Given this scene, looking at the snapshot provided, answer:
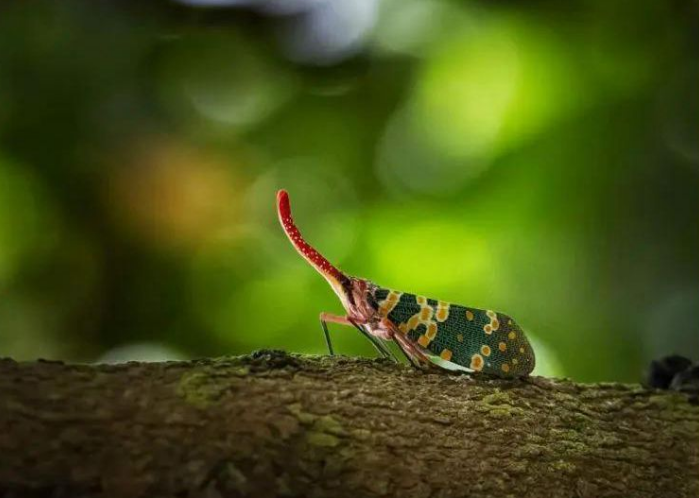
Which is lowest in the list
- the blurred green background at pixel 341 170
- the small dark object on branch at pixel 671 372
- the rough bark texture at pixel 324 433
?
the rough bark texture at pixel 324 433

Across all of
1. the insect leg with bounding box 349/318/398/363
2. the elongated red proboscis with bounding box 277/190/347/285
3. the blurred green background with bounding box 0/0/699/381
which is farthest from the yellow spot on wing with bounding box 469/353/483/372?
the blurred green background with bounding box 0/0/699/381

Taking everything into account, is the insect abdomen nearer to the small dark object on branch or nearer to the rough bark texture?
the rough bark texture

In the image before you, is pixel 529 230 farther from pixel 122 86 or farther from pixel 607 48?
pixel 122 86

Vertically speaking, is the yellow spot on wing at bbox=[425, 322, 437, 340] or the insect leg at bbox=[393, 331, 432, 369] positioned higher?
the yellow spot on wing at bbox=[425, 322, 437, 340]

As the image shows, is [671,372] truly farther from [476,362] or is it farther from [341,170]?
[341,170]

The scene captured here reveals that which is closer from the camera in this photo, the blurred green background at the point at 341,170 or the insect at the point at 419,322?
the insect at the point at 419,322

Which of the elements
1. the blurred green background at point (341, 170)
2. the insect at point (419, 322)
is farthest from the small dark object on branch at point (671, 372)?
the blurred green background at point (341, 170)

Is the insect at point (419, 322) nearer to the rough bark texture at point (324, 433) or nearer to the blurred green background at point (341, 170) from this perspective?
the rough bark texture at point (324, 433)
